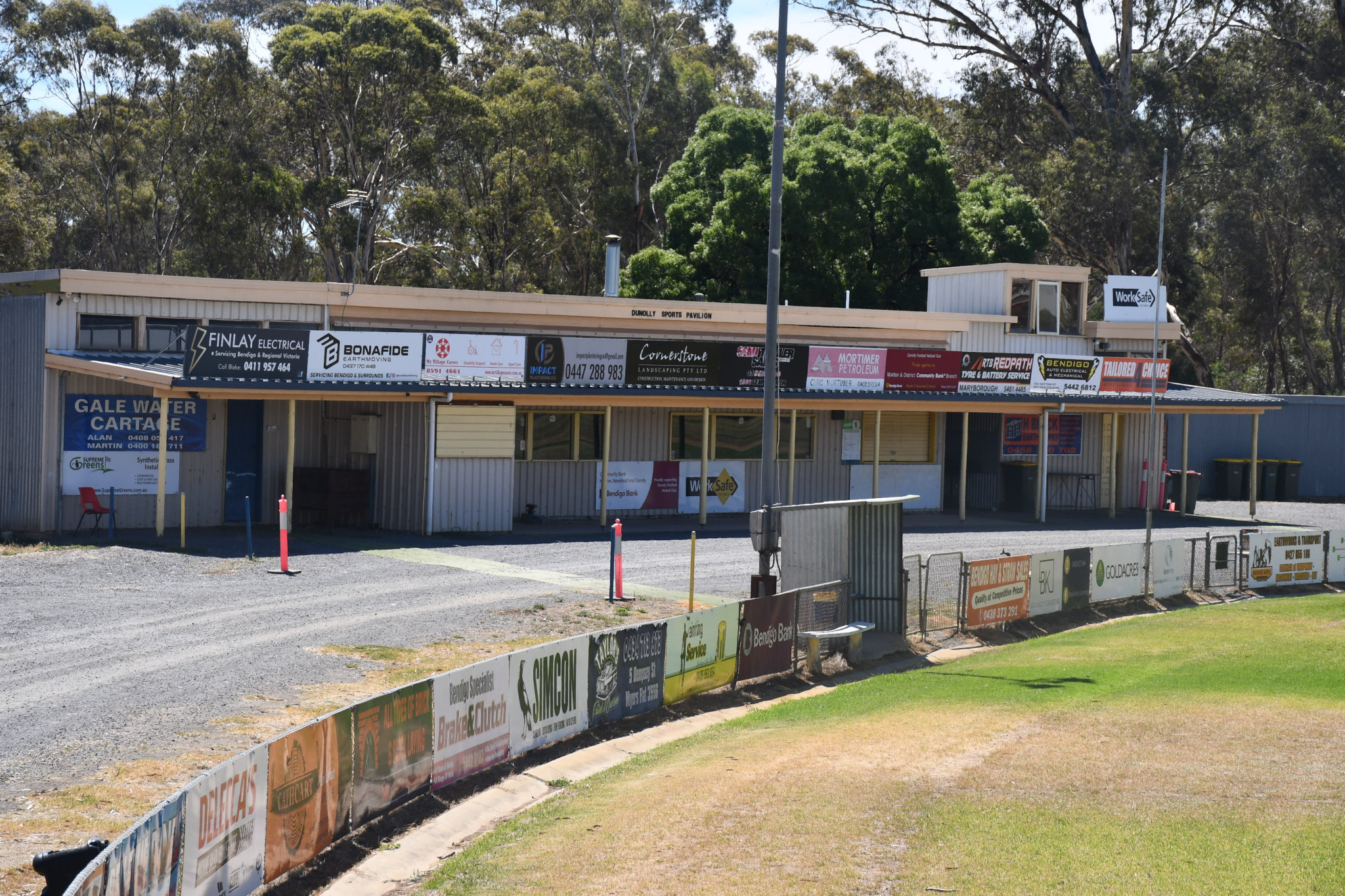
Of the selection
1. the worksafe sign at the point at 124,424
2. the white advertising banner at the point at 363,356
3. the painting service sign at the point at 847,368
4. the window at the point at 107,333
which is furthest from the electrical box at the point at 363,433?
the painting service sign at the point at 847,368

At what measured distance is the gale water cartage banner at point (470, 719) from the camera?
36.1ft

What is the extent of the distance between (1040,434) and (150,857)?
31755 mm

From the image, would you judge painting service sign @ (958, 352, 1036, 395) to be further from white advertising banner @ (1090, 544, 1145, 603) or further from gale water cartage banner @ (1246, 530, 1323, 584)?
white advertising banner @ (1090, 544, 1145, 603)

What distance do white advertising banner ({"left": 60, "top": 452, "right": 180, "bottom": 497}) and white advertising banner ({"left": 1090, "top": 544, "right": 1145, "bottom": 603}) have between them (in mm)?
17800

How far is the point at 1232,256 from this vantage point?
6075 centimetres

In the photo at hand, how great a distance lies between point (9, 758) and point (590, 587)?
1107cm

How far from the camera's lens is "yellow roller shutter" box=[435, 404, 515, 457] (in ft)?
86.9

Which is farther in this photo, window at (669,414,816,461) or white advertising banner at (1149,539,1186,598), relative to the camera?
window at (669,414,816,461)

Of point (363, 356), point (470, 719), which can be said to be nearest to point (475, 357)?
point (363, 356)

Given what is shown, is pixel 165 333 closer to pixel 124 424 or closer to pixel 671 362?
pixel 124 424

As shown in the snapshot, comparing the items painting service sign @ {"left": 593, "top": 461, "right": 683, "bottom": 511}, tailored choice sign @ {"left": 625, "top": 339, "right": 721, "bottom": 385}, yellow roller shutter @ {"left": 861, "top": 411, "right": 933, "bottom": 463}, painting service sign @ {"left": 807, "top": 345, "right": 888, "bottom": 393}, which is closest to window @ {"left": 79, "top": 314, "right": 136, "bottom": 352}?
tailored choice sign @ {"left": 625, "top": 339, "right": 721, "bottom": 385}

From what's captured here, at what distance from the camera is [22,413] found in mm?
24281

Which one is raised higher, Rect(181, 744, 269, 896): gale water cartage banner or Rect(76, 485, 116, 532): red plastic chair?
Rect(76, 485, 116, 532): red plastic chair

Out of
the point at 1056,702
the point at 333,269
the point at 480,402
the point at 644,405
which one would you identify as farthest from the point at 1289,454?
the point at 333,269
